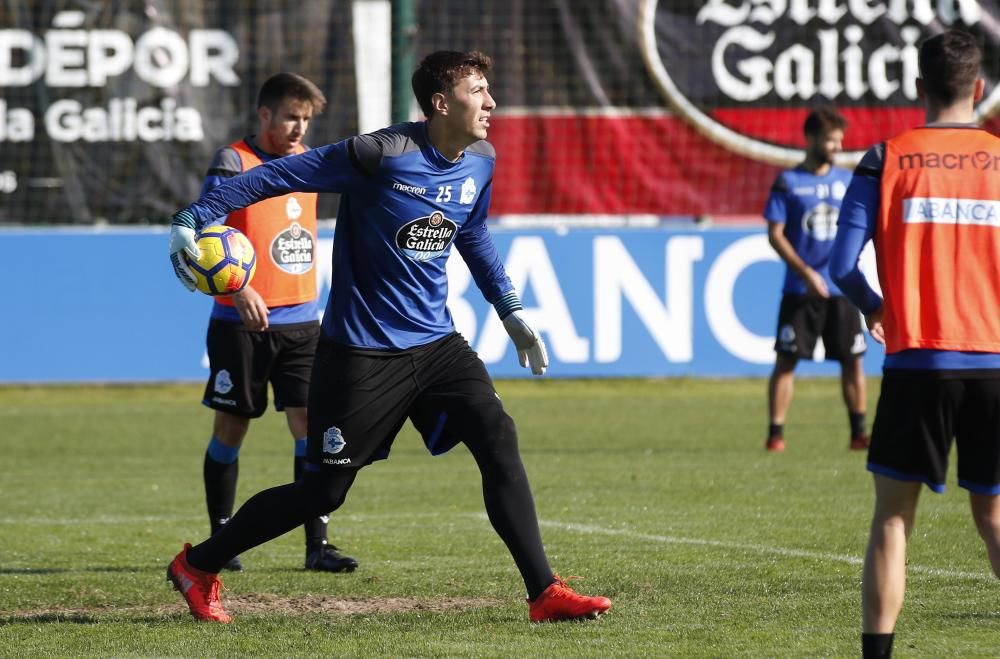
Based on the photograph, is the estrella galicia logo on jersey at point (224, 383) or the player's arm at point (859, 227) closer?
the player's arm at point (859, 227)

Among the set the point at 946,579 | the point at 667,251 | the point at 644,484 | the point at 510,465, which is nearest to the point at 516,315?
the point at 510,465

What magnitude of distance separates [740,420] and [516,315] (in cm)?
853

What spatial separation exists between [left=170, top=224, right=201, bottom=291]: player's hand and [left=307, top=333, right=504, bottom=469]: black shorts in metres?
0.59

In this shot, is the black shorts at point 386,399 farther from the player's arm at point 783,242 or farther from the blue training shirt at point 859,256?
the player's arm at point 783,242

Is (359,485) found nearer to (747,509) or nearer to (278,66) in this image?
(747,509)

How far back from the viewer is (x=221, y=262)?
6.49 metres

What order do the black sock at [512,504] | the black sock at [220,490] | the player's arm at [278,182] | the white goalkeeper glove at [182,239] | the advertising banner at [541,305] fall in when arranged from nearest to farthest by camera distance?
the white goalkeeper glove at [182,239]
the player's arm at [278,182]
the black sock at [512,504]
the black sock at [220,490]
the advertising banner at [541,305]

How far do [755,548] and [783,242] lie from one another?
15.9 ft

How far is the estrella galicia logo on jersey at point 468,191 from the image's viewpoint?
6387 millimetres

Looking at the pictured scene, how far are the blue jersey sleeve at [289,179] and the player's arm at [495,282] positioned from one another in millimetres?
563

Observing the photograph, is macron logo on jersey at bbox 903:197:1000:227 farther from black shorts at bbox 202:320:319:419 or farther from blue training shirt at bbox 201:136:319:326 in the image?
black shorts at bbox 202:320:319:419

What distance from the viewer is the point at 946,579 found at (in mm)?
7090

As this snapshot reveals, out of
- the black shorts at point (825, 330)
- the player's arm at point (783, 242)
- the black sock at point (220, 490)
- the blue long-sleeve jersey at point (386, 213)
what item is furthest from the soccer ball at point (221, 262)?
the black shorts at point (825, 330)

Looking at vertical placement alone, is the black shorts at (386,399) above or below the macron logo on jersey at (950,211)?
below
